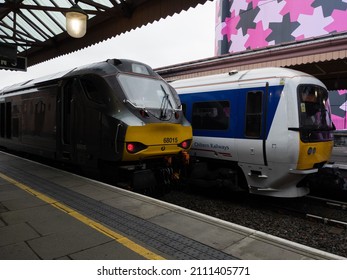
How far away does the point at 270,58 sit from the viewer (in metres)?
11.0

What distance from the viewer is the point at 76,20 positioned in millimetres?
6508

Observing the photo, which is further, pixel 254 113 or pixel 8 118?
pixel 8 118

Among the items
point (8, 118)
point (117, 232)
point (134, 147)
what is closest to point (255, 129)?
point (134, 147)

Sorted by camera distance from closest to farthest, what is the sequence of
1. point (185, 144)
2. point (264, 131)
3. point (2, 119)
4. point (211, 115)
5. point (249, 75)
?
point (264, 131) < point (185, 144) < point (249, 75) < point (211, 115) < point (2, 119)

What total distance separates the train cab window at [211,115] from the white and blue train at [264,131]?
0.08ft

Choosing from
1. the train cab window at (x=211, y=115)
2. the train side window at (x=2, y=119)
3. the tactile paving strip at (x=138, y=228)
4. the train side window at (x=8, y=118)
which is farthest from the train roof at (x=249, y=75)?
the train side window at (x=2, y=119)

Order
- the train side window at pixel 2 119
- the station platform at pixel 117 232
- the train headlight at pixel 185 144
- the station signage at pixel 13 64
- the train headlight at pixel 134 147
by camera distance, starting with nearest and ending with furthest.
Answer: the station platform at pixel 117 232
the train headlight at pixel 134 147
the train headlight at pixel 185 144
the station signage at pixel 13 64
the train side window at pixel 2 119

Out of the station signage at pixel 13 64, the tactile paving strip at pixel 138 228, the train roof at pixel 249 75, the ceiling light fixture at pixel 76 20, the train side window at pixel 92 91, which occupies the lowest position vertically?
the tactile paving strip at pixel 138 228

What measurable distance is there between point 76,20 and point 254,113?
4.47m

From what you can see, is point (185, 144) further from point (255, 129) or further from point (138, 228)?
point (138, 228)

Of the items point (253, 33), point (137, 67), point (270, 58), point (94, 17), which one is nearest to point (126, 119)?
point (137, 67)

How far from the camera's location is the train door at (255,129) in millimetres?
6430

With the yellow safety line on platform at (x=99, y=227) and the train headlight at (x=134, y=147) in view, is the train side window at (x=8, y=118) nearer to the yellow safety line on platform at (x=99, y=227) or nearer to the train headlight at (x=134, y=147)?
the yellow safety line on platform at (x=99, y=227)
